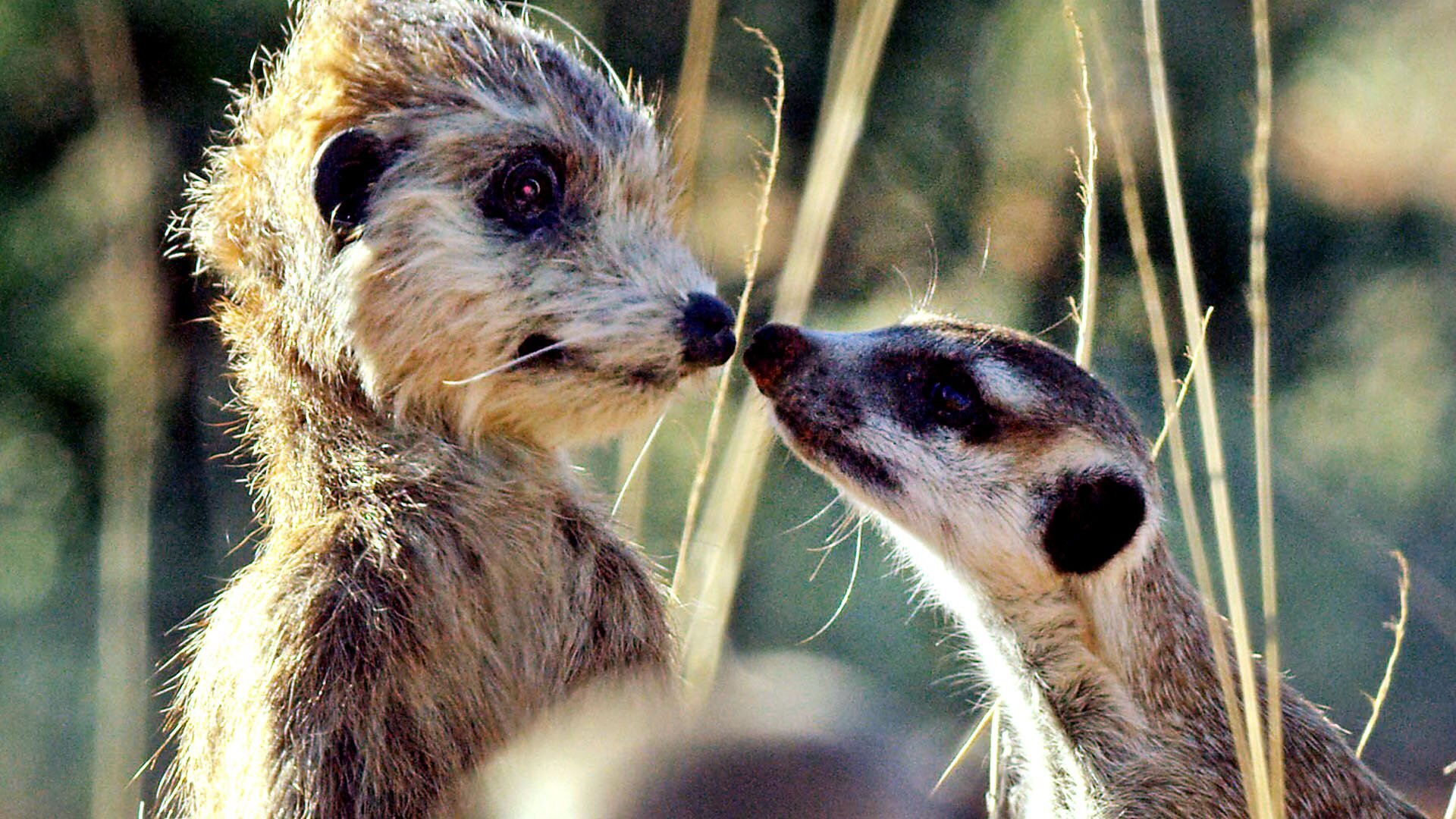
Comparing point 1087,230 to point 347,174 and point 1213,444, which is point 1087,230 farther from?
point 347,174

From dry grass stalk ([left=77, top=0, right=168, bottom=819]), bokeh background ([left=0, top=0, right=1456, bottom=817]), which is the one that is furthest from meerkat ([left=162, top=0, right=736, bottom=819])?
dry grass stalk ([left=77, top=0, right=168, bottom=819])

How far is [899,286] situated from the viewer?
475 cm

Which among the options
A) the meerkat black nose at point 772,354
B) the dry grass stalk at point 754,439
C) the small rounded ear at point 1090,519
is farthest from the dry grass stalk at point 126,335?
the small rounded ear at point 1090,519

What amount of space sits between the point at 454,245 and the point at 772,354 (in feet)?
2.32

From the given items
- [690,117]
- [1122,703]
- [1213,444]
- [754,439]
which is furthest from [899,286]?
[1213,444]

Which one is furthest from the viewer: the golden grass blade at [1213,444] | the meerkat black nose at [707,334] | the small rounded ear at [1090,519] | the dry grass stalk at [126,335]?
the dry grass stalk at [126,335]

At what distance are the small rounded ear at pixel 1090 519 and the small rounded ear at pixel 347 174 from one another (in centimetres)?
138

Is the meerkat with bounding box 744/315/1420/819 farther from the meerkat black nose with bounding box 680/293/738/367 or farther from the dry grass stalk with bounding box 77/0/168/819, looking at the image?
the dry grass stalk with bounding box 77/0/168/819

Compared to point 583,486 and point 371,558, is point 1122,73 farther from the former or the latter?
point 371,558

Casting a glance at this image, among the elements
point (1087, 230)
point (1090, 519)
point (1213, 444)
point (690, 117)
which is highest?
point (690, 117)

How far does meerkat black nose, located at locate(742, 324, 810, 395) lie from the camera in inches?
106

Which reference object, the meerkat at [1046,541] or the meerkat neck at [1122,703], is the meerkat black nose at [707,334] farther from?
the meerkat neck at [1122,703]

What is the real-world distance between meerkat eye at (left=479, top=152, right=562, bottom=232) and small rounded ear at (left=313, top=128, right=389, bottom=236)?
0.56ft

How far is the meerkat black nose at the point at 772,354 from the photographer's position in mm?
2701
